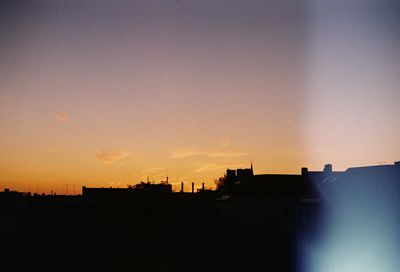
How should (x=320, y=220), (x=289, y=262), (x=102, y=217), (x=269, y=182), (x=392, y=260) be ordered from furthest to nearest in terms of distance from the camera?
(x=269, y=182) < (x=320, y=220) < (x=102, y=217) < (x=289, y=262) < (x=392, y=260)

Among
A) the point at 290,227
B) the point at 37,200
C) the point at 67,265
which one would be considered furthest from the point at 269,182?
the point at 67,265

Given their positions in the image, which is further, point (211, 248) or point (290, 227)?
point (290, 227)

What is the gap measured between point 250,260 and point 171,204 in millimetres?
6620

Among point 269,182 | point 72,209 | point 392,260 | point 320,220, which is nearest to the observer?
point 392,260

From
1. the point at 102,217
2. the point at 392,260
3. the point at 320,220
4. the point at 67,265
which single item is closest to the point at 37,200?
the point at 102,217

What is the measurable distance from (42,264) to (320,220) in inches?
837

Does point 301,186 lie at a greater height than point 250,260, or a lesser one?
greater

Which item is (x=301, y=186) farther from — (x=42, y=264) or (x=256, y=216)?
(x=42, y=264)

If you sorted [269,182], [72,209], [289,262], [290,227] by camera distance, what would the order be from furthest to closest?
[269,182], [290,227], [72,209], [289,262]

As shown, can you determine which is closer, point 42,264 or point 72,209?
point 42,264

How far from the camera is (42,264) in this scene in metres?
26.3

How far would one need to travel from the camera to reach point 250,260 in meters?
27.5

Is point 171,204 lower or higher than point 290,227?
higher

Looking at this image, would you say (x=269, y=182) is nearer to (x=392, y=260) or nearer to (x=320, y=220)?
(x=320, y=220)
